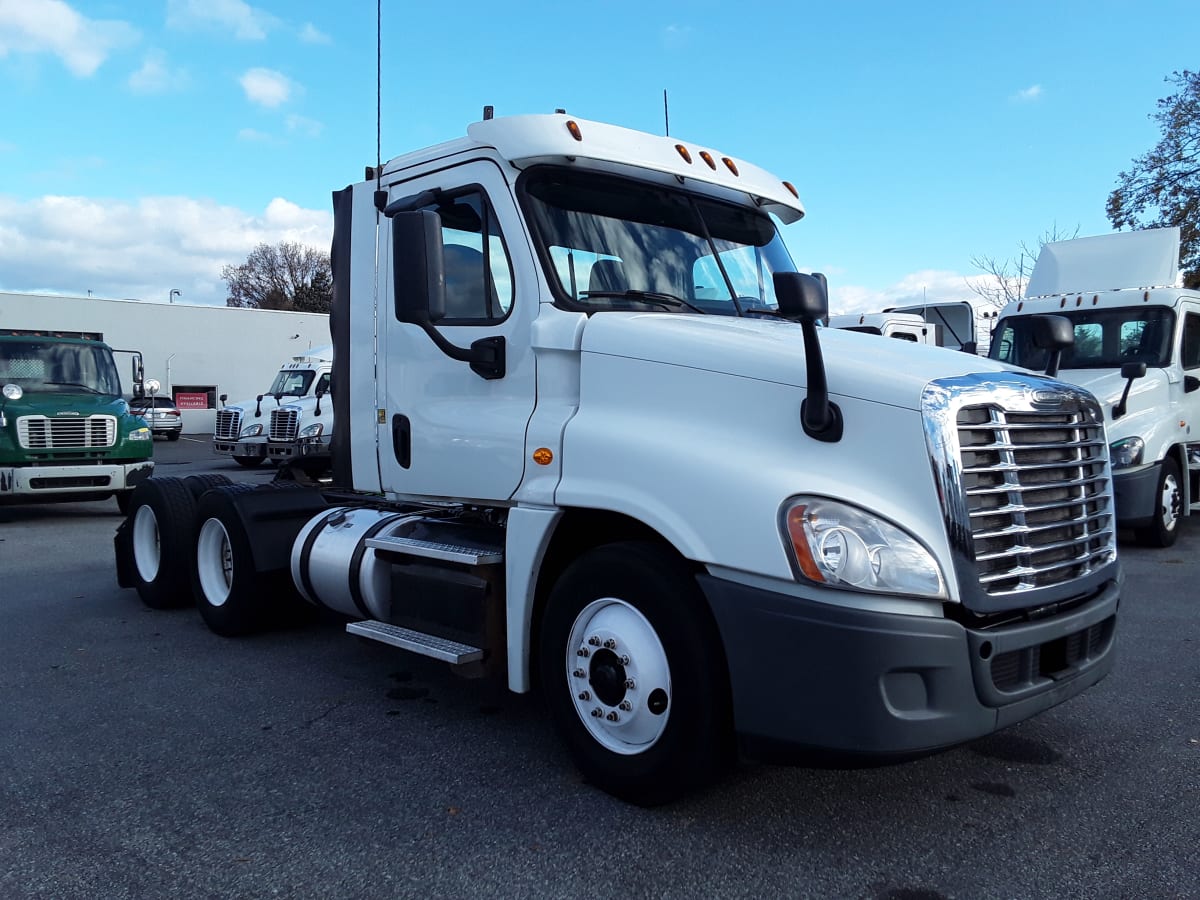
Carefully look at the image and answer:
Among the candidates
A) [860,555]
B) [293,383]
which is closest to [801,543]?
[860,555]

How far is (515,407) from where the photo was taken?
417cm

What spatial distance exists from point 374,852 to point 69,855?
1026mm

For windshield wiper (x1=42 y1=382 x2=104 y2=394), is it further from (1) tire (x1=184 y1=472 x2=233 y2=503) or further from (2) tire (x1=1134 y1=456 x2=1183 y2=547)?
(2) tire (x1=1134 y1=456 x2=1183 y2=547)

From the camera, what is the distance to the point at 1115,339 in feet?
33.6

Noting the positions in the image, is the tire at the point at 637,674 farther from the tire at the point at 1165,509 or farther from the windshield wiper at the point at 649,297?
the tire at the point at 1165,509

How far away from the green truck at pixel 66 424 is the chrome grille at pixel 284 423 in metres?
6.20

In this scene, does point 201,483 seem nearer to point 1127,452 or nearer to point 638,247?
point 638,247

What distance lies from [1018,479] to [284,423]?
59.9 feet

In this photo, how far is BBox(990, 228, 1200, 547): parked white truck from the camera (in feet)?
30.4

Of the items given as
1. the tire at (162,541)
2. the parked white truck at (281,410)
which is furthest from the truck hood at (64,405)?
the tire at (162,541)

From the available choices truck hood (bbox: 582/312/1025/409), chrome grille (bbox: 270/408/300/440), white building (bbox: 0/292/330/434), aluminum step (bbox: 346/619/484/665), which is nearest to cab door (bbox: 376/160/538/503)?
truck hood (bbox: 582/312/1025/409)

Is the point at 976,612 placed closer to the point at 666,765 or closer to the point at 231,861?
the point at 666,765

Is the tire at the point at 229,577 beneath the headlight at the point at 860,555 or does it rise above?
beneath

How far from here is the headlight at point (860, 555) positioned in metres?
2.97
